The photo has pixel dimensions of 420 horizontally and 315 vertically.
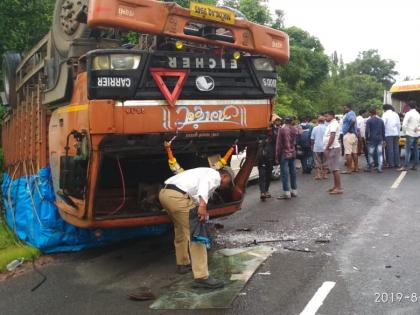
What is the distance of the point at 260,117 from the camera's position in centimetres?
568

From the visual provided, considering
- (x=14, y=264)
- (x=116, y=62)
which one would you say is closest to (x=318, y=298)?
(x=116, y=62)

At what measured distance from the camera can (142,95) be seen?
490cm

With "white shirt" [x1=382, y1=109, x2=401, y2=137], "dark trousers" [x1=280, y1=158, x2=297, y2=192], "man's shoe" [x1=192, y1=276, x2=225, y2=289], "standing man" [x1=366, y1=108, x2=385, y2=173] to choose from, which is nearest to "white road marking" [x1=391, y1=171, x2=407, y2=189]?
"standing man" [x1=366, y1=108, x2=385, y2=173]

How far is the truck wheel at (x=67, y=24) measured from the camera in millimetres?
5559

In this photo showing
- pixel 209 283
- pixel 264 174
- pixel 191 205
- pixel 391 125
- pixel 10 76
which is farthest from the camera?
pixel 391 125

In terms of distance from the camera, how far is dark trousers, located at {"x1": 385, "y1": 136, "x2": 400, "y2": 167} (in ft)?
44.2

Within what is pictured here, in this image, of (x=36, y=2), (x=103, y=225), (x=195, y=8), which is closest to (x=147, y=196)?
(x=103, y=225)

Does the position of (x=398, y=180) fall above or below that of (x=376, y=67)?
below

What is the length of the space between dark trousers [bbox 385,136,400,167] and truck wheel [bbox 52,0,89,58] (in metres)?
9.90

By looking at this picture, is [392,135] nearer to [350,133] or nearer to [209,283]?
[350,133]

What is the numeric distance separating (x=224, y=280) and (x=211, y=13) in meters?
2.66

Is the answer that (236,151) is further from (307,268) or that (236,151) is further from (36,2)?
(36,2)

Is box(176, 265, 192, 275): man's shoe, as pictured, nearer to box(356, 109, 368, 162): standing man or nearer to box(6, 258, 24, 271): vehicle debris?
box(6, 258, 24, 271): vehicle debris

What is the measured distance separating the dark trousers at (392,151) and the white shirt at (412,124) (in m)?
0.43
